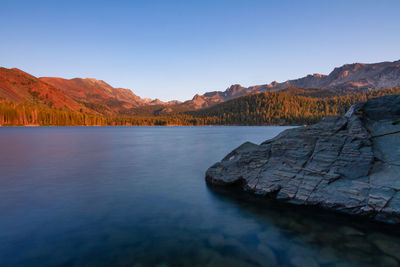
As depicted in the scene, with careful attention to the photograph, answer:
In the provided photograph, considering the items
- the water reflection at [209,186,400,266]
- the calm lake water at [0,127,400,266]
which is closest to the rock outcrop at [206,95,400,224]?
the water reflection at [209,186,400,266]

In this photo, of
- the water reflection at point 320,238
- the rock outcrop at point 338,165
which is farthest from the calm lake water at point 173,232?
the rock outcrop at point 338,165

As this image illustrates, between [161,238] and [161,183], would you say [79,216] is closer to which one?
[161,238]

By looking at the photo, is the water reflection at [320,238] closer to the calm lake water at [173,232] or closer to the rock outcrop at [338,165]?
the calm lake water at [173,232]

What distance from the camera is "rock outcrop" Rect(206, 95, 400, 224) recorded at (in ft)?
30.8

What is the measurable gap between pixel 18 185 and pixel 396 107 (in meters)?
28.4

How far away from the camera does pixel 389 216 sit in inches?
346

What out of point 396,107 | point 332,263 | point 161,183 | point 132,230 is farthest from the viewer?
point 161,183

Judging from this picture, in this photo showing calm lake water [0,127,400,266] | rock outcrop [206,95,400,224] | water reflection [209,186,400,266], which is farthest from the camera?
rock outcrop [206,95,400,224]

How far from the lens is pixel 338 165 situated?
1089 centimetres

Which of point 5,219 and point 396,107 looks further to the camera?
point 396,107

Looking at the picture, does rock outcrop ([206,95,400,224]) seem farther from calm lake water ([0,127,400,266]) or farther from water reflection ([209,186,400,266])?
calm lake water ([0,127,400,266])

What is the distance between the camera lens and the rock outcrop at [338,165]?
938 centimetres

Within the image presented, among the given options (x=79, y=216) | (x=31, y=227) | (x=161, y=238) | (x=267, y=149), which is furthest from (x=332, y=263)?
(x=31, y=227)

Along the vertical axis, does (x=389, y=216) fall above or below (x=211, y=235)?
above
